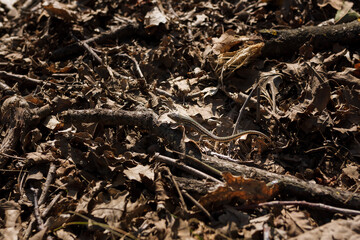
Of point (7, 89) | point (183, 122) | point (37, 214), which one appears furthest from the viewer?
point (7, 89)

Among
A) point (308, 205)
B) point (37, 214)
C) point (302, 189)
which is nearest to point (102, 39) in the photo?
point (37, 214)

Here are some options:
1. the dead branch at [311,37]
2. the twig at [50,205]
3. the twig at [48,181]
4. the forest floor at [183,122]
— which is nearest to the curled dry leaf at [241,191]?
the forest floor at [183,122]

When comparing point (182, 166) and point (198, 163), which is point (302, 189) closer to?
point (198, 163)

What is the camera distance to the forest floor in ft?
8.70

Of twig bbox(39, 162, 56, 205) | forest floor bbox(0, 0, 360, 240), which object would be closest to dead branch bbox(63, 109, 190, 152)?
forest floor bbox(0, 0, 360, 240)

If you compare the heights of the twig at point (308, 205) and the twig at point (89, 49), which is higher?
the twig at point (89, 49)

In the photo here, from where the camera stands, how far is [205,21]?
5.03 meters

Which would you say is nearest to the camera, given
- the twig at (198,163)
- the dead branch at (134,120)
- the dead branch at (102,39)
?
the twig at (198,163)

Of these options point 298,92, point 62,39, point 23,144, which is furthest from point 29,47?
point 298,92

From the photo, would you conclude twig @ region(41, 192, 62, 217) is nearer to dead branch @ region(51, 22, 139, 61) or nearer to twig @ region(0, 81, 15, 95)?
twig @ region(0, 81, 15, 95)

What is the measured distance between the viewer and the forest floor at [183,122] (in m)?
2.65

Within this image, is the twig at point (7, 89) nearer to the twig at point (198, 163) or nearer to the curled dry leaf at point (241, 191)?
the twig at point (198, 163)

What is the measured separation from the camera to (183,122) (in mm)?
3307

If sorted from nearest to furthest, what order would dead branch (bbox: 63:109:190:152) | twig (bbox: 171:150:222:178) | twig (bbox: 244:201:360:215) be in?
twig (bbox: 244:201:360:215) < twig (bbox: 171:150:222:178) < dead branch (bbox: 63:109:190:152)
